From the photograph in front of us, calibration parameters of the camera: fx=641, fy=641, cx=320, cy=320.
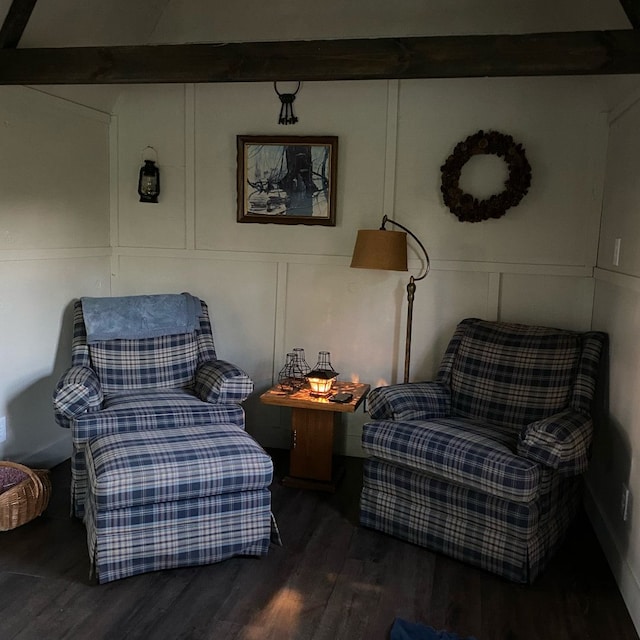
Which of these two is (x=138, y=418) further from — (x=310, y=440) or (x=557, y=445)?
(x=557, y=445)

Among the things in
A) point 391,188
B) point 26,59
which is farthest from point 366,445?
point 26,59

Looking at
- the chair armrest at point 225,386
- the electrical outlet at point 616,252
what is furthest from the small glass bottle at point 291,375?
the electrical outlet at point 616,252

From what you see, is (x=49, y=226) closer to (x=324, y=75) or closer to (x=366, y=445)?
(x=324, y=75)

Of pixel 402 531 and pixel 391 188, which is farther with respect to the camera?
pixel 391 188

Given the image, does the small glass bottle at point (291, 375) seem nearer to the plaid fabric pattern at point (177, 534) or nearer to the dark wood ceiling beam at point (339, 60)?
the plaid fabric pattern at point (177, 534)

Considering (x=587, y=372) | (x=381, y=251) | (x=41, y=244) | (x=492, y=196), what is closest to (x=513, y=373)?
(x=587, y=372)

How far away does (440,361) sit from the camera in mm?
3645

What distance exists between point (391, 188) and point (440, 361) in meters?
1.01

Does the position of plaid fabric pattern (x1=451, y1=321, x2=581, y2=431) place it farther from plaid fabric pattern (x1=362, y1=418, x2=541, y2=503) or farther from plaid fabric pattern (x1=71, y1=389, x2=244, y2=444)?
plaid fabric pattern (x1=71, y1=389, x2=244, y2=444)

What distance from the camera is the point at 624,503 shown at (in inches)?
99.8

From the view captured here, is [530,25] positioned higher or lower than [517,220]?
higher

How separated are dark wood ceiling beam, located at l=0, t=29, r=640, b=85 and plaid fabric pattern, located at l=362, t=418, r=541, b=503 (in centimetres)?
144

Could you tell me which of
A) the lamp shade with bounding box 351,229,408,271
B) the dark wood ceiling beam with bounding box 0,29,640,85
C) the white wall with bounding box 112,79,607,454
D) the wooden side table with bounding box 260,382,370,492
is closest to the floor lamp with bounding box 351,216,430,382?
the lamp shade with bounding box 351,229,408,271

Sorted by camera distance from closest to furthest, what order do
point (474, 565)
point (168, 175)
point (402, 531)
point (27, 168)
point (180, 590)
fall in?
point (180, 590) → point (474, 565) → point (402, 531) → point (27, 168) → point (168, 175)
